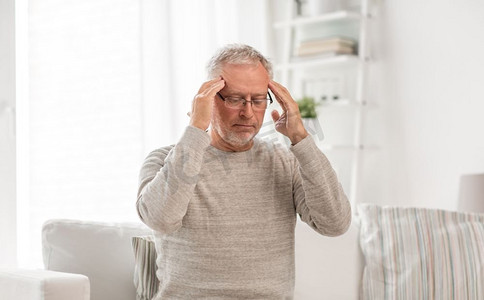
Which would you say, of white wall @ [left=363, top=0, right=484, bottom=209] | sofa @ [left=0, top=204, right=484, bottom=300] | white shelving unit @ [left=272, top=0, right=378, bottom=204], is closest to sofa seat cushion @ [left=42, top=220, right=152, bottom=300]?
sofa @ [left=0, top=204, right=484, bottom=300]

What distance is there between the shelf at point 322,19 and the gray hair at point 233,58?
6.26 feet

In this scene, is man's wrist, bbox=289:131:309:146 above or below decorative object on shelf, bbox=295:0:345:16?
below

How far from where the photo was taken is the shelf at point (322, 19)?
3.85m

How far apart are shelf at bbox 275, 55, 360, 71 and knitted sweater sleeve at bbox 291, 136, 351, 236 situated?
199 cm

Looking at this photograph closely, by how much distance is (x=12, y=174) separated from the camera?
9.60ft

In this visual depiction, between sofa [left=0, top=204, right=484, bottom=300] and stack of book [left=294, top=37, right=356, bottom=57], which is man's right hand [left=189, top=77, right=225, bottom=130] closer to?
sofa [left=0, top=204, right=484, bottom=300]

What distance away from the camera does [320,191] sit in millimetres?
1907

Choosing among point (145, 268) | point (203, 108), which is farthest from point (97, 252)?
point (203, 108)

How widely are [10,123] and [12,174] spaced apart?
200mm

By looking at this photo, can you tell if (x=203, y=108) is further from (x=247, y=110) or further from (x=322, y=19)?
(x=322, y=19)

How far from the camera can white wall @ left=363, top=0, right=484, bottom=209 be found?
11.9 ft

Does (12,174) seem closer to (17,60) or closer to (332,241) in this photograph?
(17,60)

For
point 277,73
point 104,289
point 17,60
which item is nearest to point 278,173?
point 104,289

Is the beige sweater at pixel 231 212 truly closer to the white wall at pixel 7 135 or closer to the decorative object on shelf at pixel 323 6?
the white wall at pixel 7 135
